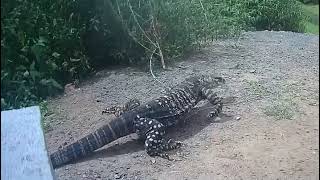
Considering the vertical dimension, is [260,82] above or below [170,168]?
above

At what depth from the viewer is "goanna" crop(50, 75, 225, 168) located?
4047mm

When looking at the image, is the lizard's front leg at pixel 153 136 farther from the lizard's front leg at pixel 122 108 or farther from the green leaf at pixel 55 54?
the green leaf at pixel 55 54

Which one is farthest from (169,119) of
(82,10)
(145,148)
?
(82,10)

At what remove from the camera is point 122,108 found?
457 centimetres

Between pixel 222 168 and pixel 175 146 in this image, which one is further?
pixel 175 146

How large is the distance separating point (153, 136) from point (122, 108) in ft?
1.53

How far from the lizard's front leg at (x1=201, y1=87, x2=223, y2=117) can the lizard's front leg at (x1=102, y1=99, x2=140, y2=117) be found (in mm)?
523

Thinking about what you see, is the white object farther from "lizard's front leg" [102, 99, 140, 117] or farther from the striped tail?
"lizard's front leg" [102, 99, 140, 117]

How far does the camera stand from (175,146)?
4043mm

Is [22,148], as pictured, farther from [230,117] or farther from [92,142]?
[230,117]

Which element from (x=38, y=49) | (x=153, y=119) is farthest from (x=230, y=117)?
(x=38, y=49)

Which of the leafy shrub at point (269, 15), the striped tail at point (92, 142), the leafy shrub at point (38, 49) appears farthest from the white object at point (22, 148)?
the leafy shrub at point (269, 15)

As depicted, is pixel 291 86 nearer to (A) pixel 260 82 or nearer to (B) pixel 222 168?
(A) pixel 260 82

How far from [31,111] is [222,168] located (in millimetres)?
1166
